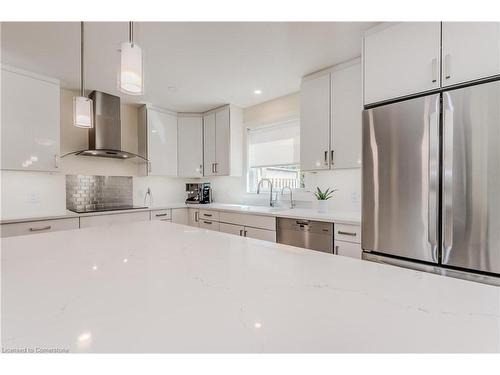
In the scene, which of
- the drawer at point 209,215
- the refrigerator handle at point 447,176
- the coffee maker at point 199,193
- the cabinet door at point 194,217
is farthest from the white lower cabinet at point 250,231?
the refrigerator handle at point 447,176

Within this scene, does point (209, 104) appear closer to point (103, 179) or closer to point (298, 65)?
point (298, 65)

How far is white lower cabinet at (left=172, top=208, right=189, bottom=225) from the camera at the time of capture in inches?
136

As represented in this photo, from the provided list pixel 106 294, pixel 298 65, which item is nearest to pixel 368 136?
pixel 298 65

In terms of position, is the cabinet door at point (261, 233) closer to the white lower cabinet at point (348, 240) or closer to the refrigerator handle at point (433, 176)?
the white lower cabinet at point (348, 240)

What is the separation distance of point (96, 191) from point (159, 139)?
43.7 inches

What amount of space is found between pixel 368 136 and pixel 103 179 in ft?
10.9

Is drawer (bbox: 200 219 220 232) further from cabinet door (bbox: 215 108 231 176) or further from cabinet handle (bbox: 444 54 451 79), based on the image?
cabinet handle (bbox: 444 54 451 79)

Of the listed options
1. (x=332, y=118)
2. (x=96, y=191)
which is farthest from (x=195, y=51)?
(x=96, y=191)

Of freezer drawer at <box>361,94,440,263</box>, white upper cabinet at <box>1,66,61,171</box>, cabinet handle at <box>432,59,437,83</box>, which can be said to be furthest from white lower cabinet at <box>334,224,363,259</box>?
white upper cabinet at <box>1,66,61,171</box>

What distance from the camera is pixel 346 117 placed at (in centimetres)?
225

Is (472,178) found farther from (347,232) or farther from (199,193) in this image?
(199,193)

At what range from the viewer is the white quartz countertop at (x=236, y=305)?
1.45 ft

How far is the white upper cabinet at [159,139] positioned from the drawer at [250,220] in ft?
4.04

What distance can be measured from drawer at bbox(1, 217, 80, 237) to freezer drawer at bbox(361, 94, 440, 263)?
284 centimetres
